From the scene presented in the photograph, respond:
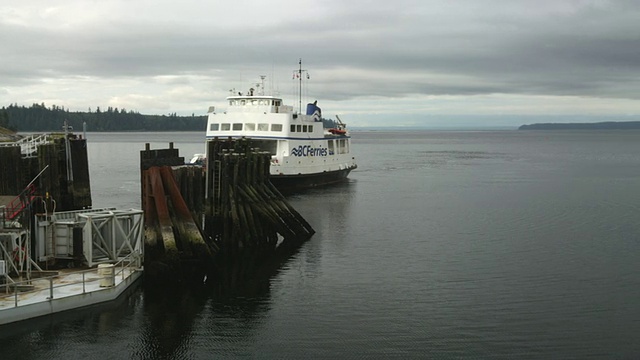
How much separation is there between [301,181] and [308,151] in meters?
2.52

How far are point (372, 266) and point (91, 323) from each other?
11.9 m

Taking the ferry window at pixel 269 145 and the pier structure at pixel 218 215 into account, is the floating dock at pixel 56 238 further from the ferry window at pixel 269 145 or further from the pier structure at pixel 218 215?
the ferry window at pixel 269 145

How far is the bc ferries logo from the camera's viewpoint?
168 ft

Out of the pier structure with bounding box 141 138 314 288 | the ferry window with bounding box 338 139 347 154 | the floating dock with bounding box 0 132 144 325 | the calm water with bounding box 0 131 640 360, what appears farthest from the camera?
the ferry window with bounding box 338 139 347 154

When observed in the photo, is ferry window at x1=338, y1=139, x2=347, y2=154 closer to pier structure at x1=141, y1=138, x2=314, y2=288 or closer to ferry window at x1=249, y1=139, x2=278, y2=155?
ferry window at x1=249, y1=139, x2=278, y2=155

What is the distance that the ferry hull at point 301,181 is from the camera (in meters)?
50.8

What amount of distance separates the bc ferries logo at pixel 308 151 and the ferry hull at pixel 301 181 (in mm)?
1679

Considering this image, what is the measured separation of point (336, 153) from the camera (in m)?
61.1

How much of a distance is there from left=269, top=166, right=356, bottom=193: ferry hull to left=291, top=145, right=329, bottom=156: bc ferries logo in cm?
168

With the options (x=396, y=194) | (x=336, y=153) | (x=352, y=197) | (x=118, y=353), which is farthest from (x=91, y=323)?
(x=336, y=153)

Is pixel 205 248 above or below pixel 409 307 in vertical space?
above

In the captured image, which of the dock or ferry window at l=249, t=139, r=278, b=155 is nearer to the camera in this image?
the dock

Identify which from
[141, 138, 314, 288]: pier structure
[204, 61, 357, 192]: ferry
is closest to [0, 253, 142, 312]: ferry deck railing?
[141, 138, 314, 288]: pier structure

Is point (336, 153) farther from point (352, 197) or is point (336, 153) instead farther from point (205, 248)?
point (205, 248)
